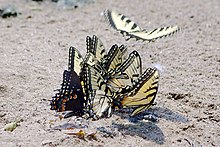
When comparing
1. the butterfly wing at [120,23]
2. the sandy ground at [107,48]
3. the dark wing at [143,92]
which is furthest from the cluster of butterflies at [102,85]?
the butterfly wing at [120,23]

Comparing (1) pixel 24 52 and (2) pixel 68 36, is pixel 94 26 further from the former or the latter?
(1) pixel 24 52

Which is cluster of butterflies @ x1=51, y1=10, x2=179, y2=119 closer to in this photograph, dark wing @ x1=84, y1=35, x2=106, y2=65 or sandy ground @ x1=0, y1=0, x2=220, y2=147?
dark wing @ x1=84, y1=35, x2=106, y2=65

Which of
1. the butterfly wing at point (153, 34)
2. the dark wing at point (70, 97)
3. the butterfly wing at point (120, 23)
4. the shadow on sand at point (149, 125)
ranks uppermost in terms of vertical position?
the butterfly wing at point (120, 23)

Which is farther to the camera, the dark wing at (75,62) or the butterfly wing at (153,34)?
the butterfly wing at (153,34)

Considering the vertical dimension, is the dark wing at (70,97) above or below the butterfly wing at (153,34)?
below

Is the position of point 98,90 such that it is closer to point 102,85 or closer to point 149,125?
point 102,85

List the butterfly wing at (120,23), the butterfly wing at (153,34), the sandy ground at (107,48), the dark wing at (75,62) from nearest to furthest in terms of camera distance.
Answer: the sandy ground at (107,48) < the dark wing at (75,62) < the butterfly wing at (153,34) < the butterfly wing at (120,23)

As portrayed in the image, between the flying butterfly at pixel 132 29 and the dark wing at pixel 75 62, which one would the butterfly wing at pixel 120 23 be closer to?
the flying butterfly at pixel 132 29

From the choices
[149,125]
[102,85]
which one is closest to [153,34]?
[102,85]
